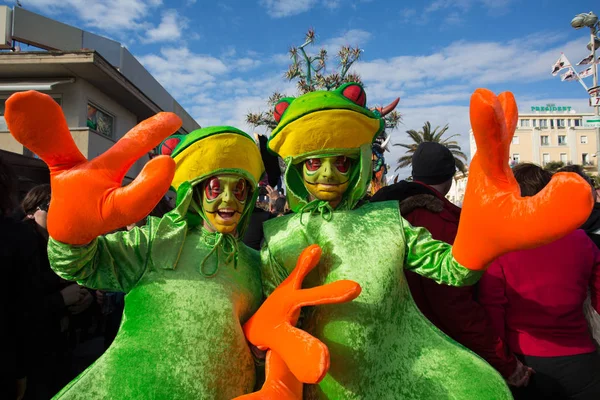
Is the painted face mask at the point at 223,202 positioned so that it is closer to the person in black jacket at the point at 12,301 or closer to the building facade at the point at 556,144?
the person in black jacket at the point at 12,301

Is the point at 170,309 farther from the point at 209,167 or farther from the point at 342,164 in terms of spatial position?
the point at 342,164

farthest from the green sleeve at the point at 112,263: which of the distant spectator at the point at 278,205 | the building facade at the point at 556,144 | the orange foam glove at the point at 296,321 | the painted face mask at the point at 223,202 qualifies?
the building facade at the point at 556,144

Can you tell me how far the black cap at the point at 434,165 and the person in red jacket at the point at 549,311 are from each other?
44 centimetres

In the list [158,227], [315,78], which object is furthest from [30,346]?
[315,78]

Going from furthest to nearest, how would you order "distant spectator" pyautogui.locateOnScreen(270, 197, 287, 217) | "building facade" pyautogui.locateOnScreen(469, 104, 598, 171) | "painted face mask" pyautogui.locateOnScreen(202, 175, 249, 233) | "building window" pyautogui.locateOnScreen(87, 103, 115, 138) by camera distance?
"building facade" pyautogui.locateOnScreen(469, 104, 598, 171), "building window" pyautogui.locateOnScreen(87, 103, 115, 138), "distant spectator" pyautogui.locateOnScreen(270, 197, 287, 217), "painted face mask" pyautogui.locateOnScreen(202, 175, 249, 233)

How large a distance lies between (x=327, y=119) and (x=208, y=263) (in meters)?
0.77

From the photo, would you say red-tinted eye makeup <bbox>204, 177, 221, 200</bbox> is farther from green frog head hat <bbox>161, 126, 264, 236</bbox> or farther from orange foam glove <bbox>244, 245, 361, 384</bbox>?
orange foam glove <bbox>244, 245, 361, 384</bbox>

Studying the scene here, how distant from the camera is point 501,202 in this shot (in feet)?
4.40

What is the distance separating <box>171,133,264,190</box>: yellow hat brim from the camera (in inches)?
70.2

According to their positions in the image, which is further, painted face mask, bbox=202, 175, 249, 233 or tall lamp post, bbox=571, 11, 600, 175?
tall lamp post, bbox=571, 11, 600, 175

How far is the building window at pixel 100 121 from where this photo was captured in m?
10.2

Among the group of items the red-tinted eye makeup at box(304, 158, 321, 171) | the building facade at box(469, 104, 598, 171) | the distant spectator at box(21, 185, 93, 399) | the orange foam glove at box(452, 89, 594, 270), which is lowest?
the distant spectator at box(21, 185, 93, 399)

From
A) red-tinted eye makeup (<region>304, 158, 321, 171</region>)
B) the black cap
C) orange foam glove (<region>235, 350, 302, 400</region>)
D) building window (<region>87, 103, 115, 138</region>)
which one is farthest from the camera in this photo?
building window (<region>87, 103, 115, 138</region>)

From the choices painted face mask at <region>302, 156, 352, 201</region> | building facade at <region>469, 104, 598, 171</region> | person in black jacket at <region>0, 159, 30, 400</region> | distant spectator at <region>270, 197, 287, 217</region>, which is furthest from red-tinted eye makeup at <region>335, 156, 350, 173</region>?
building facade at <region>469, 104, 598, 171</region>
